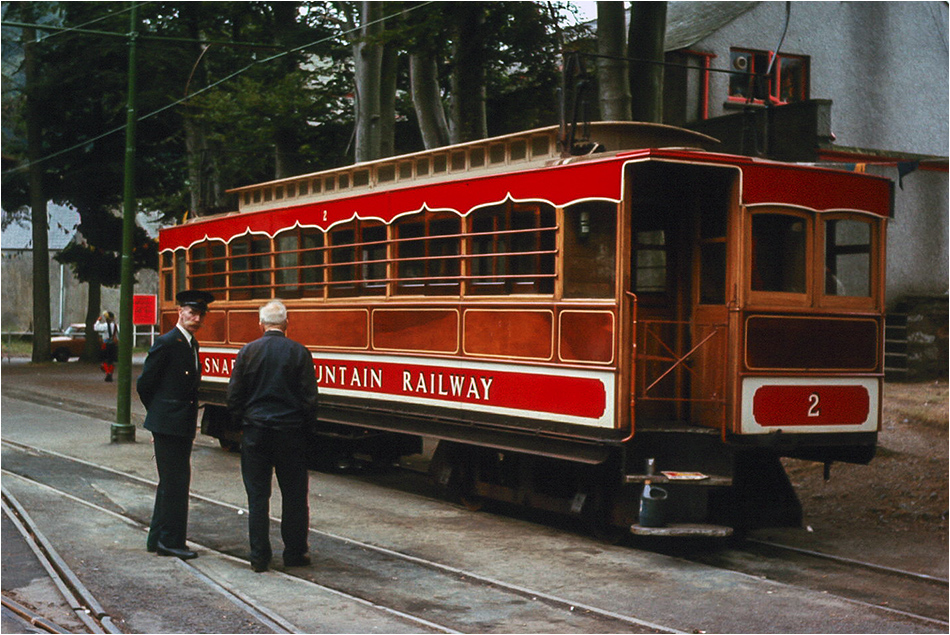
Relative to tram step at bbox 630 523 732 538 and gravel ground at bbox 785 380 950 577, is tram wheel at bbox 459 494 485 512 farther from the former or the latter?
gravel ground at bbox 785 380 950 577

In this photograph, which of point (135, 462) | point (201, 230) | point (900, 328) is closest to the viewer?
point (135, 462)

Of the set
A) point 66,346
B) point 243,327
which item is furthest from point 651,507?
point 66,346

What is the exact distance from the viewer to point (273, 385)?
810 centimetres

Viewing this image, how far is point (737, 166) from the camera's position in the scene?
942 cm

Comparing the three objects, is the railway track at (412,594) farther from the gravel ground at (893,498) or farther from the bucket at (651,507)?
the gravel ground at (893,498)

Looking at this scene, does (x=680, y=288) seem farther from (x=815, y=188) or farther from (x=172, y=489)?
(x=172, y=489)

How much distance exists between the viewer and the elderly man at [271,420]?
26.6 feet

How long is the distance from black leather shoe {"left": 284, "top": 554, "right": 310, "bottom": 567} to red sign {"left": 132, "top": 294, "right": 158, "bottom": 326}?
1029 centimetres

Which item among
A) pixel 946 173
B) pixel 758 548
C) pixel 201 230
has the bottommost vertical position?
pixel 758 548

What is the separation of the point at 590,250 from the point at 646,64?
5154mm

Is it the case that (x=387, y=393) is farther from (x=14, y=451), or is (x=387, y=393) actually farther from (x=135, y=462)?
(x=14, y=451)

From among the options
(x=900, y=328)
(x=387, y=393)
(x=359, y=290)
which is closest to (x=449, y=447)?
(x=387, y=393)

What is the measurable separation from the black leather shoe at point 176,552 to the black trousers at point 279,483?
58 cm

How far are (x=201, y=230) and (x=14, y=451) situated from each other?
362cm
